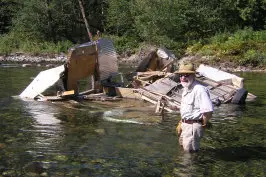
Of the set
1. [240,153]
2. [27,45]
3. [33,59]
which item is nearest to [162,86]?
[240,153]

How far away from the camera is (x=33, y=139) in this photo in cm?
1155

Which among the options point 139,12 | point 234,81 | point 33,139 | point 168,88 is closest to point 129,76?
point 168,88

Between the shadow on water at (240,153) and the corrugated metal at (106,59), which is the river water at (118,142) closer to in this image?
the shadow on water at (240,153)

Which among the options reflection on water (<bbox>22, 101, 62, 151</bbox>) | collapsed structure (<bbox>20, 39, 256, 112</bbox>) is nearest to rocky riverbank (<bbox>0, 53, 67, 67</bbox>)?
collapsed structure (<bbox>20, 39, 256, 112</bbox>)

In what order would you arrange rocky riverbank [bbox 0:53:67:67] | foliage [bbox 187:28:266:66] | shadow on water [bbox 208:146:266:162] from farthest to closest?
rocky riverbank [bbox 0:53:67:67] → foliage [bbox 187:28:266:66] → shadow on water [bbox 208:146:266:162]

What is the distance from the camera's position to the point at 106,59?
66.2 ft

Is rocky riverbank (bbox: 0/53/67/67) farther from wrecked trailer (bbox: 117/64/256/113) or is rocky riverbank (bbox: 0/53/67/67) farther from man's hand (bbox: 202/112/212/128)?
man's hand (bbox: 202/112/212/128)

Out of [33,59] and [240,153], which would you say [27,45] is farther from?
[240,153]

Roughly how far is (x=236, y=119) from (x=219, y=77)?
4945 mm

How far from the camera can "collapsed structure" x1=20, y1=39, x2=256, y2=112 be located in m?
17.7

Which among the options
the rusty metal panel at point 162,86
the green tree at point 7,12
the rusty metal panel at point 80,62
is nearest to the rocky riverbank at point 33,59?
the green tree at point 7,12

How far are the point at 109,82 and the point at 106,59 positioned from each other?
1.07 m

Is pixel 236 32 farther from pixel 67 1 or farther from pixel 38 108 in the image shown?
pixel 38 108

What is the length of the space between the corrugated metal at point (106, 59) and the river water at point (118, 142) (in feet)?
9.42
